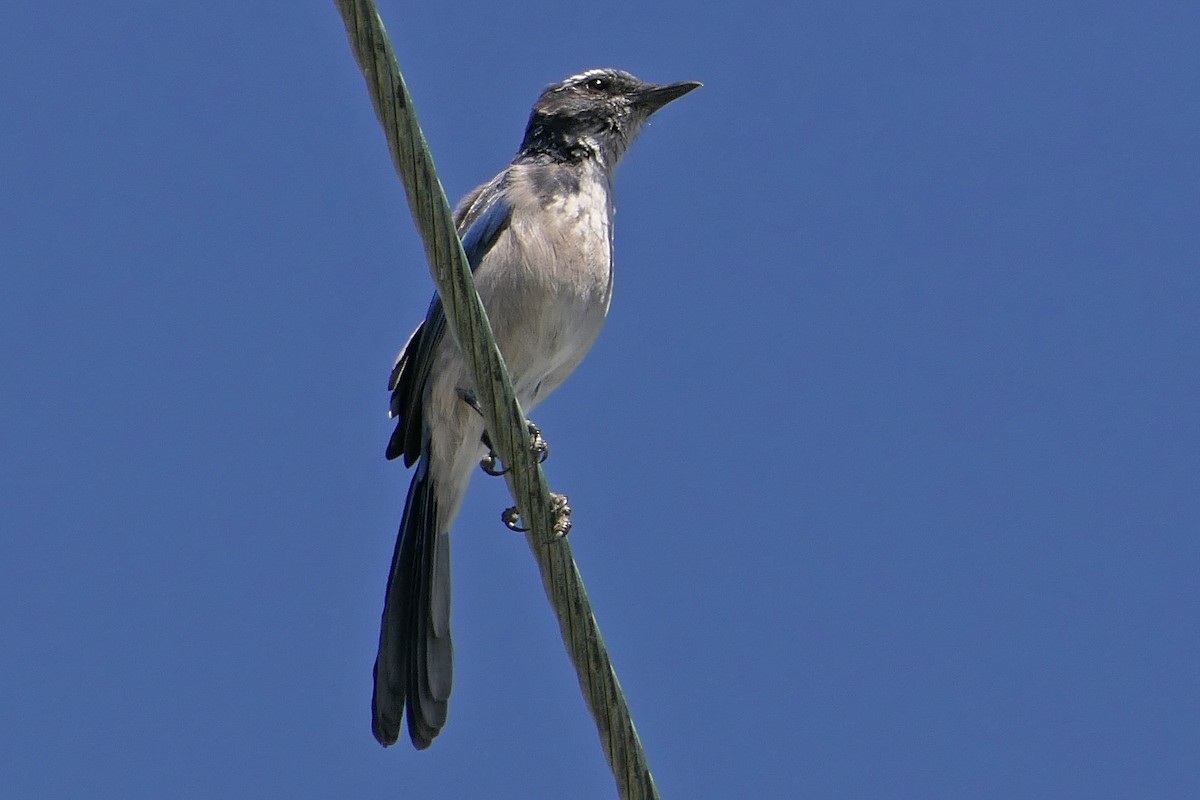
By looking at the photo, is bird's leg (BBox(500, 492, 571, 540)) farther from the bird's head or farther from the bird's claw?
the bird's head

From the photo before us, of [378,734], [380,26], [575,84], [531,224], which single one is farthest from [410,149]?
[575,84]

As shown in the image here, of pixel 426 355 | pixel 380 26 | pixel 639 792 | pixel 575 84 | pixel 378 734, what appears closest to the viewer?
pixel 380 26

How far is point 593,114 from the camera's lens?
7.87 metres

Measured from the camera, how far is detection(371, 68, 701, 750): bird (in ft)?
21.3

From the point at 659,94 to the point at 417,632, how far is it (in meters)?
3.20

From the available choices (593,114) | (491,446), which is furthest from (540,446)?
(593,114)

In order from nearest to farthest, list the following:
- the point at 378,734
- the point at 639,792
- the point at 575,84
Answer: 1. the point at 639,792
2. the point at 378,734
3. the point at 575,84

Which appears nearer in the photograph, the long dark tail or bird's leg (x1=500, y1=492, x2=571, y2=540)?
bird's leg (x1=500, y1=492, x2=571, y2=540)

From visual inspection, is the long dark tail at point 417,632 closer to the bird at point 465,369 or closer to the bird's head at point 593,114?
the bird at point 465,369

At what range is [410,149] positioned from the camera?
417 centimetres

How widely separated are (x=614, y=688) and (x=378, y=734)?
215 cm

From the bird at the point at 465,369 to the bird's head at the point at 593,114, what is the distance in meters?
0.35

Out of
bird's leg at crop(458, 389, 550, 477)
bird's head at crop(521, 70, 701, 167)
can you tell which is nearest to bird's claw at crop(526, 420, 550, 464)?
bird's leg at crop(458, 389, 550, 477)

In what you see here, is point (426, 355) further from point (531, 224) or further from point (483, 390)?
point (483, 390)
